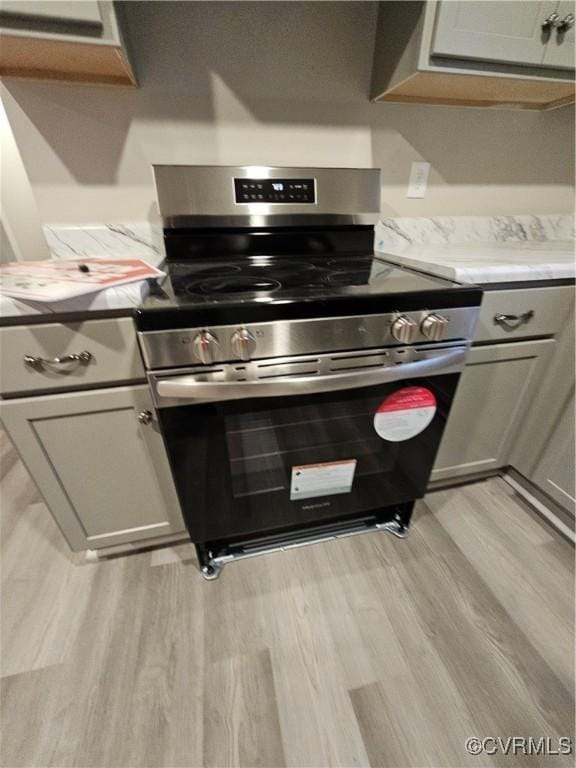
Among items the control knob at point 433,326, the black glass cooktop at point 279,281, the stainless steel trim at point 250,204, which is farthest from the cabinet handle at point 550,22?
the control knob at point 433,326

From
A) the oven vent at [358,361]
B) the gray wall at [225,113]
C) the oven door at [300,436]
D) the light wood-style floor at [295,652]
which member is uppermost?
the gray wall at [225,113]

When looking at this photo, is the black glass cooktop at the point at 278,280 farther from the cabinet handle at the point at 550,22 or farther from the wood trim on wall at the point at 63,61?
the cabinet handle at the point at 550,22

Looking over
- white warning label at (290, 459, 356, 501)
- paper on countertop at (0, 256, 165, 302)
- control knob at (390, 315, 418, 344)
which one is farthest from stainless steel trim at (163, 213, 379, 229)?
white warning label at (290, 459, 356, 501)

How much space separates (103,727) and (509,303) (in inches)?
59.2

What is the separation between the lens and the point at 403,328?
71cm

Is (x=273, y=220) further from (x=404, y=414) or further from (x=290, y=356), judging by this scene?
(x=404, y=414)

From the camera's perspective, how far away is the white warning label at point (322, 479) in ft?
2.94

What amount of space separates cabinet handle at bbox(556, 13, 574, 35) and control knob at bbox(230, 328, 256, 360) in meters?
1.19

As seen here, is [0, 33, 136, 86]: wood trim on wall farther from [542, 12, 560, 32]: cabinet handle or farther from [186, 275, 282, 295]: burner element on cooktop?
[542, 12, 560, 32]: cabinet handle

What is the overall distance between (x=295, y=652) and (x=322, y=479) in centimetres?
47

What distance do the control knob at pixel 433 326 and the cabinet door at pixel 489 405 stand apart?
32cm

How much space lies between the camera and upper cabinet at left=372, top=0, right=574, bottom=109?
819 millimetres

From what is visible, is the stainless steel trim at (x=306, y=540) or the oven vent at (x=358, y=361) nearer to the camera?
the oven vent at (x=358, y=361)

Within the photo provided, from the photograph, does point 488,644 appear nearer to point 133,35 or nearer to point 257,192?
point 257,192
